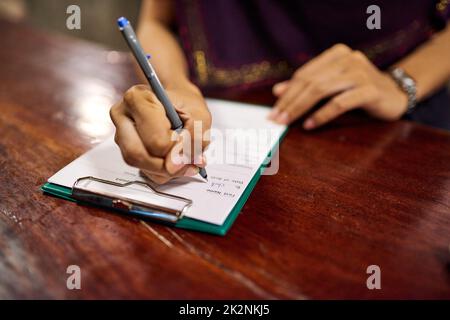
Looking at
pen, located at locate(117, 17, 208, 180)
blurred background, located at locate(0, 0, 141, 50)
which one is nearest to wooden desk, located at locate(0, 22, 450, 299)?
pen, located at locate(117, 17, 208, 180)

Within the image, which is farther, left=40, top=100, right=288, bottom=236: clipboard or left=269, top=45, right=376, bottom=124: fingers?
left=269, top=45, right=376, bottom=124: fingers

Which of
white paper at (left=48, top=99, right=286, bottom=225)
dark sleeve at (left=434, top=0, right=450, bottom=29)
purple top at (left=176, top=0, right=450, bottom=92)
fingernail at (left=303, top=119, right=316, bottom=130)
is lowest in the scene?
white paper at (left=48, top=99, right=286, bottom=225)

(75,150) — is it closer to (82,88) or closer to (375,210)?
(82,88)

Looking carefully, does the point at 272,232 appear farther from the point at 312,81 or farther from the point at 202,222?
the point at 312,81

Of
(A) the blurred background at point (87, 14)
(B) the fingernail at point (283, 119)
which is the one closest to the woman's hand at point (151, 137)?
(B) the fingernail at point (283, 119)

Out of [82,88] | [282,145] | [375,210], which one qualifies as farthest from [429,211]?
[82,88]

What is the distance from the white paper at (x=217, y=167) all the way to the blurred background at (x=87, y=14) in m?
1.69

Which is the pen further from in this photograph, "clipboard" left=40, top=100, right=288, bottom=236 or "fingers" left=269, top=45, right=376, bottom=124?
"fingers" left=269, top=45, right=376, bottom=124

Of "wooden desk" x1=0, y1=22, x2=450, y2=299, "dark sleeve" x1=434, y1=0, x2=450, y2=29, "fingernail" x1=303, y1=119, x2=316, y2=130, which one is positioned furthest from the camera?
"dark sleeve" x1=434, y1=0, x2=450, y2=29

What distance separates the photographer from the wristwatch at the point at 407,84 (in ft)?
2.23

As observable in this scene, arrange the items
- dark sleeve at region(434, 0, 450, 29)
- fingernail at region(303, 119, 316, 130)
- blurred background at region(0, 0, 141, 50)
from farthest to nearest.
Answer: blurred background at region(0, 0, 141, 50)
dark sleeve at region(434, 0, 450, 29)
fingernail at region(303, 119, 316, 130)

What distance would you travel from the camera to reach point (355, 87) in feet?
2.05

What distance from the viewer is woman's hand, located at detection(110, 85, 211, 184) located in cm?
38

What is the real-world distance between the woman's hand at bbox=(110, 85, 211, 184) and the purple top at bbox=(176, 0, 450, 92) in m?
0.41
